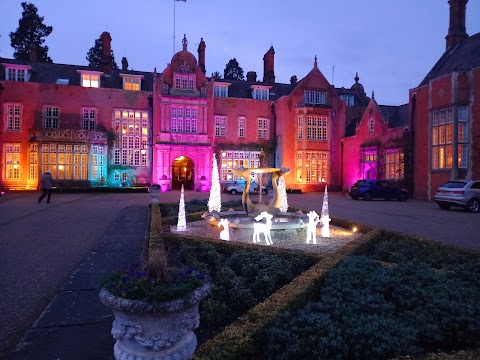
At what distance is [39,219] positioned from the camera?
1403 cm

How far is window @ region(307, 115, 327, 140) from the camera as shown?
36.9m

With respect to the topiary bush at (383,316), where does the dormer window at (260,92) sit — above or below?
above

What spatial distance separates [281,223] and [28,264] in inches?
250

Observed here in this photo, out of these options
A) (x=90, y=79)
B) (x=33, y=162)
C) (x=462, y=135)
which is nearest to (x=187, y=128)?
(x=90, y=79)

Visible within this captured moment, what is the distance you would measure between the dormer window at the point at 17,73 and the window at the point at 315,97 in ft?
84.1

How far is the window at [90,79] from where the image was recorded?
34906 mm

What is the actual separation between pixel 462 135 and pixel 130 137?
2689 cm

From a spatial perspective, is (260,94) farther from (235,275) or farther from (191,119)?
(235,275)

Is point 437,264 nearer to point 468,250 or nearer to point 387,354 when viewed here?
point 468,250

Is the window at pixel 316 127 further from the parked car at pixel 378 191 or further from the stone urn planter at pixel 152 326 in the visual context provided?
the stone urn planter at pixel 152 326

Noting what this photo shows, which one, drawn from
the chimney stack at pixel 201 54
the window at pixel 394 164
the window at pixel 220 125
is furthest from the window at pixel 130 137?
the window at pixel 394 164

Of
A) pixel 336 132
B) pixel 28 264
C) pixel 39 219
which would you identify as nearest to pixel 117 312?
pixel 28 264

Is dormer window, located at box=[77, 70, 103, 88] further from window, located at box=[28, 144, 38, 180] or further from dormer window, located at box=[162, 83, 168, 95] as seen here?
window, located at box=[28, 144, 38, 180]

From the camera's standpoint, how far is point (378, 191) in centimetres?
2658
